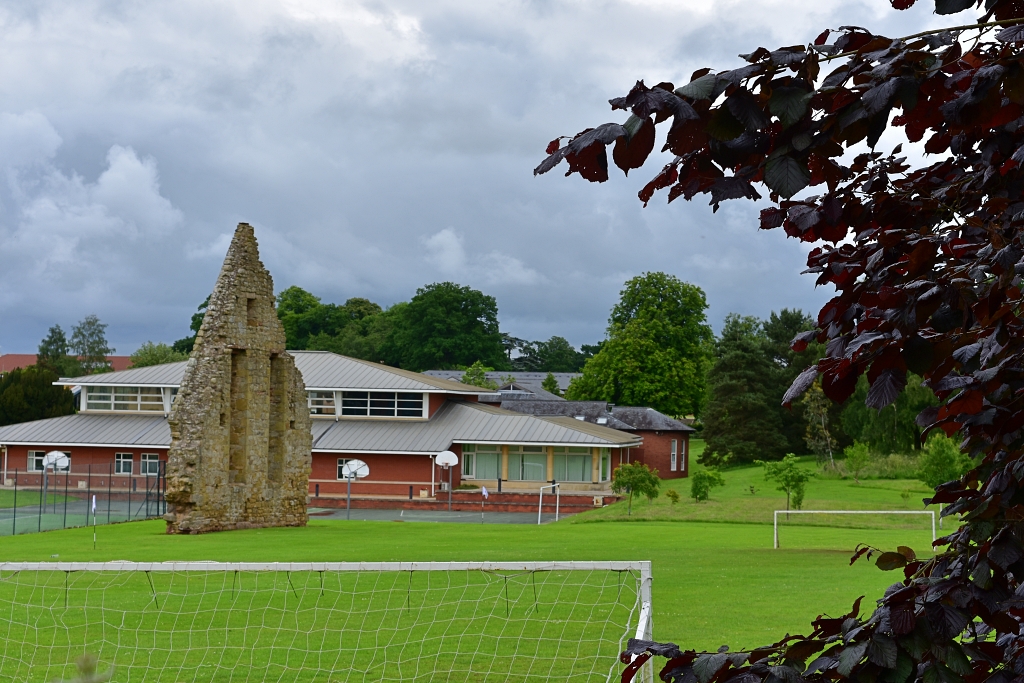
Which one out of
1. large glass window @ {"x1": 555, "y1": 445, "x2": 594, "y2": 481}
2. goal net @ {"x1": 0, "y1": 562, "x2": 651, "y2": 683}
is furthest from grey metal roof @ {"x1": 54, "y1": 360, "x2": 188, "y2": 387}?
goal net @ {"x1": 0, "y1": 562, "x2": 651, "y2": 683}

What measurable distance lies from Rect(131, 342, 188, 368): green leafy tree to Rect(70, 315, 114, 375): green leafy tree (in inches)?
159

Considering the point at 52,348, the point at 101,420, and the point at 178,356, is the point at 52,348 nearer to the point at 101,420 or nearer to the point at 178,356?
the point at 178,356

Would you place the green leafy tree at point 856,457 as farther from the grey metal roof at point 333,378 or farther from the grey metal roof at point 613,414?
the grey metal roof at point 333,378

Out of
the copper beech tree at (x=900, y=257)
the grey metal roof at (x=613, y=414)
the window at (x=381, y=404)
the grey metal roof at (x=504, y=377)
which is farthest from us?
the grey metal roof at (x=504, y=377)

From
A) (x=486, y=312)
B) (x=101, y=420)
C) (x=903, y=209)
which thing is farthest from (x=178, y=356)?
(x=903, y=209)

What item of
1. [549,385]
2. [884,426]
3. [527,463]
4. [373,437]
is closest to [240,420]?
[373,437]

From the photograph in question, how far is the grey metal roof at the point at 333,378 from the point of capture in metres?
52.7

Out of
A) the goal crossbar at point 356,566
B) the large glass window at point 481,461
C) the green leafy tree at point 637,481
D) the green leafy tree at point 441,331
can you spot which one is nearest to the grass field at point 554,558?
the green leafy tree at point 637,481

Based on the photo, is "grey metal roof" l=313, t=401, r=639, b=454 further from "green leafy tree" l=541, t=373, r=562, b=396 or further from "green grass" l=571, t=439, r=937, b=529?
"green leafy tree" l=541, t=373, r=562, b=396

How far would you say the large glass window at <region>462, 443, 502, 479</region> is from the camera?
5112cm

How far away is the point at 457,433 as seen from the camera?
50.6 metres

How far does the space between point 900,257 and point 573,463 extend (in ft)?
157

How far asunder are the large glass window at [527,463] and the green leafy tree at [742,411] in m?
17.1

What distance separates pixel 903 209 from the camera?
3.40 m
